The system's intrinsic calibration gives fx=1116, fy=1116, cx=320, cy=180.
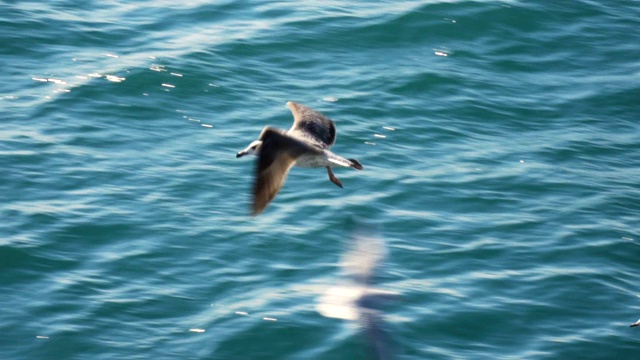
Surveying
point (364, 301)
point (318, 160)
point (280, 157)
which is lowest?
point (364, 301)

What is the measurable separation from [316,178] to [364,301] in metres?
4.22

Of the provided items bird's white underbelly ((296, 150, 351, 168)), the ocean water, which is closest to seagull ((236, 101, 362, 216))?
bird's white underbelly ((296, 150, 351, 168))

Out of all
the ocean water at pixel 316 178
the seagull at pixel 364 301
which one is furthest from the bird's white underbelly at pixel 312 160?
the ocean water at pixel 316 178

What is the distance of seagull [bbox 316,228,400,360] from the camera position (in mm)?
9414

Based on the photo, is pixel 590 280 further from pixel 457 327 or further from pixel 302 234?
pixel 302 234

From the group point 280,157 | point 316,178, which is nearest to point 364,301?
point 280,157

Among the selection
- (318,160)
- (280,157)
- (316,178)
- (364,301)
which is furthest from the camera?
(316,178)

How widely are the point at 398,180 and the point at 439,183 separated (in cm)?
49

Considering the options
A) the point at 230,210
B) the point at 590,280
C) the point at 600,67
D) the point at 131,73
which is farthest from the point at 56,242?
the point at 600,67

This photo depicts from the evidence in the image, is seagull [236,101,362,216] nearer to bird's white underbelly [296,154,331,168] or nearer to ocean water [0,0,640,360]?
bird's white underbelly [296,154,331,168]

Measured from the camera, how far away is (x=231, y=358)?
10.6 metres

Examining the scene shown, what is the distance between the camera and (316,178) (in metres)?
13.5

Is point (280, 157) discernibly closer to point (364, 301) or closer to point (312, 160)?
point (312, 160)

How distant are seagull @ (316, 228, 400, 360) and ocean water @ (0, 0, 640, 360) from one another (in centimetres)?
27
